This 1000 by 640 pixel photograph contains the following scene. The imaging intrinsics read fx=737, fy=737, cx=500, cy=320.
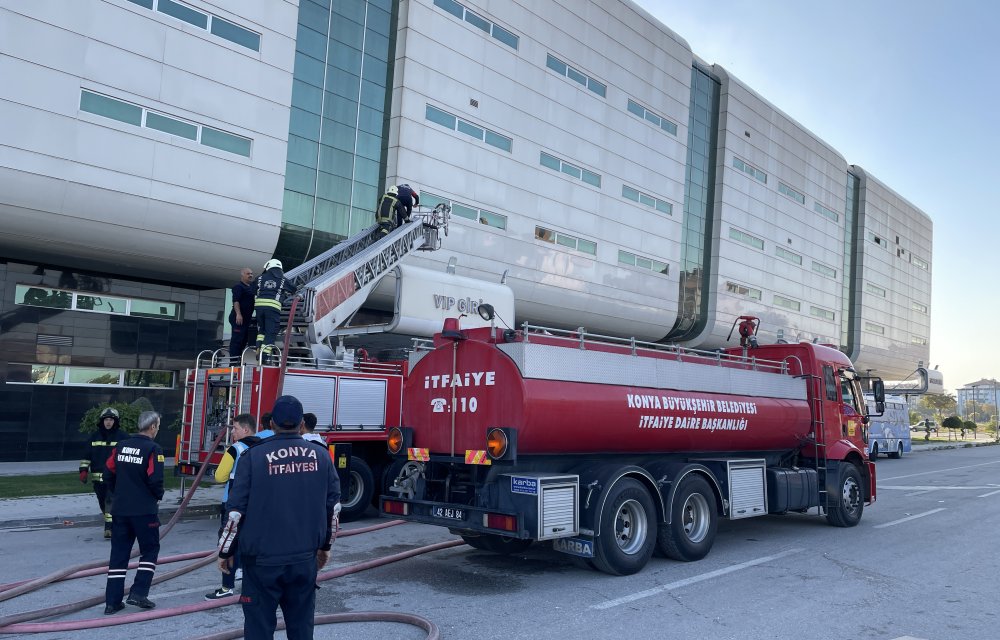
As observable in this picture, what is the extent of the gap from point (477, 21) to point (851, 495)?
22.6 meters

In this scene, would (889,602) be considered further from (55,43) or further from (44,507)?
(55,43)

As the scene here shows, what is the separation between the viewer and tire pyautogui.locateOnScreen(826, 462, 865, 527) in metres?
11.9

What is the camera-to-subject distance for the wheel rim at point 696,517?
9.41m

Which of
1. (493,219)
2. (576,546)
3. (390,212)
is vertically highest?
(493,219)

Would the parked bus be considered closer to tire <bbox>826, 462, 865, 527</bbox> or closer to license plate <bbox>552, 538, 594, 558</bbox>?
tire <bbox>826, 462, 865, 527</bbox>

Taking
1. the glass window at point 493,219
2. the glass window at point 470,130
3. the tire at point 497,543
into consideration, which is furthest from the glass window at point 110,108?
the tire at point 497,543

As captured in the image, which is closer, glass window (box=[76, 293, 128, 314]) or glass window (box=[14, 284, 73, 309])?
glass window (box=[14, 284, 73, 309])

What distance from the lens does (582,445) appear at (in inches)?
333

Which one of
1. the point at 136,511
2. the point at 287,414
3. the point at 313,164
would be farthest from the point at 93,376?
the point at 287,414

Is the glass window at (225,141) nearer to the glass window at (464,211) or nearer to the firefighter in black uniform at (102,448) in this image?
the glass window at (464,211)

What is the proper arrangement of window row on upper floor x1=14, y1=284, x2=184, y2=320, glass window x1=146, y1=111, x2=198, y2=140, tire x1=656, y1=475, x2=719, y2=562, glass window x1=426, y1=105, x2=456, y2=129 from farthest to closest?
glass window x1=426, y1=105, x2=456, y2=129 → window row on upper floor x1=14, y1=284, x2=184, y2=320 → glass window x1=146, y1=111, x2=198, y2=140 → tire x1=656, y1=475, x2=719, y2=562

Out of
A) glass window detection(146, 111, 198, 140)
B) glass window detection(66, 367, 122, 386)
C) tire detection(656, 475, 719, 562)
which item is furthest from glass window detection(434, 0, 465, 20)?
tire detection(656, 475, 719, 562)

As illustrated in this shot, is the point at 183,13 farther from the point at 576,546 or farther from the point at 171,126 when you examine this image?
the point at 576,546

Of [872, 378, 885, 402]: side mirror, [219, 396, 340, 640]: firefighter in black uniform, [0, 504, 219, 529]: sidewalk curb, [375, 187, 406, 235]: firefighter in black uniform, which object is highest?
[375, 187, 406, 235]: firefighter in black uniform
